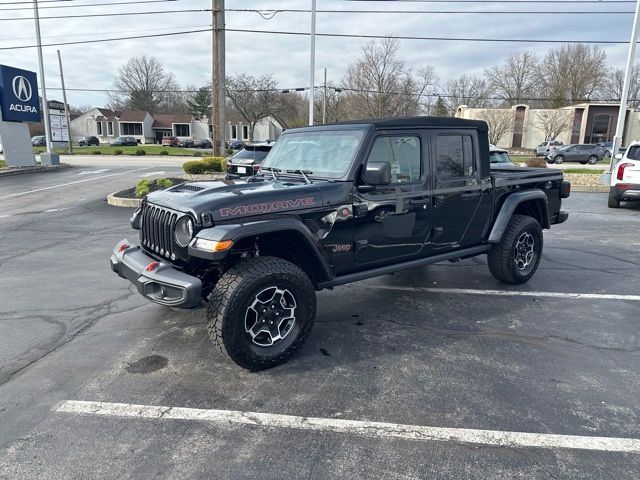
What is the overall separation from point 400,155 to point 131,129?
80180mm

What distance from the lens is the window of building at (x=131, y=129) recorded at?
74.8 meters

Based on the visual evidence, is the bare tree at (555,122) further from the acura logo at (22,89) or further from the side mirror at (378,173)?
the side mirror at (378,173)

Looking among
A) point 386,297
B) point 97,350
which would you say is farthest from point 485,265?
point 97,350

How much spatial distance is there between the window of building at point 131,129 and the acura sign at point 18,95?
180 ft

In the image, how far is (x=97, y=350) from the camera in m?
3.85

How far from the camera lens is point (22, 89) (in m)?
22.0

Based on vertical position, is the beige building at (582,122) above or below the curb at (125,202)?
above

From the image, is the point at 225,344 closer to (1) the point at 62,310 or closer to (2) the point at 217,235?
(2) the point at 217,235

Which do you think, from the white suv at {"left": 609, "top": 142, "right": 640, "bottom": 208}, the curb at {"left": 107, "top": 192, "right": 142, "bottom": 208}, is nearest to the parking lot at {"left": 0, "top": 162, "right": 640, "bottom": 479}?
the curb at {"left": 107, "top": 192, "right": 142, "bottom": 208}

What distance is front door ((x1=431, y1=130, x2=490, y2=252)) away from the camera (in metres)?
4.54

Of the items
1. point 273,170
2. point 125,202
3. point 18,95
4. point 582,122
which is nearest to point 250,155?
point 125,202

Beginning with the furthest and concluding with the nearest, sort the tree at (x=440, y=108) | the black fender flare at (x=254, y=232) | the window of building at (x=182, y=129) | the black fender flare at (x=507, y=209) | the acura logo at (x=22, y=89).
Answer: the window of building at (x=182, y=129) < the tree at (x=440, y=108) < the acura logo at (x=22, y=89) < the black fender flare at (x=507, y=209) < the black fender flare at (x=254, y=232)

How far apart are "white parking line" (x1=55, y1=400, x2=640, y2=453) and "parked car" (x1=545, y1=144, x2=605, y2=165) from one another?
119 ft

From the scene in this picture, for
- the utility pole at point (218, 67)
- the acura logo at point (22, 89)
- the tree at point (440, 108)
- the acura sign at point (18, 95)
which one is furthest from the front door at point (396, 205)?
the tree at point (440, 108)
